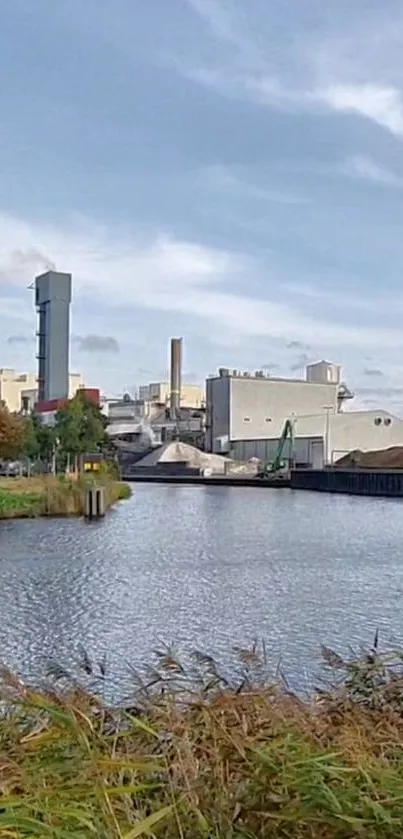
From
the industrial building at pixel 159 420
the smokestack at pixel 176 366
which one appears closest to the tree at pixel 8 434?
the industrial building at pixel 159 420

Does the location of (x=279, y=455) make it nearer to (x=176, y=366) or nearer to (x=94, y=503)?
(x=176, y=366)

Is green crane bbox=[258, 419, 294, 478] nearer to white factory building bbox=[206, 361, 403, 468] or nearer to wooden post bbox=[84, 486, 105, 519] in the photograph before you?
white factory building bbox=[206, 361, 403, 468]

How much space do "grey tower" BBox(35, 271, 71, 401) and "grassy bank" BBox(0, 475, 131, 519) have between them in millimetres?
39060

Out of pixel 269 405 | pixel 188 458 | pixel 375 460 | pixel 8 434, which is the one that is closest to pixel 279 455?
pixel 375 460

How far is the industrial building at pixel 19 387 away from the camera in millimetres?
92000

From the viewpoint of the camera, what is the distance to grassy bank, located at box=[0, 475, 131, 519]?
105 feet

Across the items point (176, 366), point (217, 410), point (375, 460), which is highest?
point (176, 366)

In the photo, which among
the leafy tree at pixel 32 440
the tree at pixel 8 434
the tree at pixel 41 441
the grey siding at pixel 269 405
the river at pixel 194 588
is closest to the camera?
the river at pixel 194 588

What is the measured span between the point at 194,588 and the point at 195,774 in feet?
44.0

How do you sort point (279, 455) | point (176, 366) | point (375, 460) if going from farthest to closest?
point (176, 366), point (279, 455), point (375, 460)

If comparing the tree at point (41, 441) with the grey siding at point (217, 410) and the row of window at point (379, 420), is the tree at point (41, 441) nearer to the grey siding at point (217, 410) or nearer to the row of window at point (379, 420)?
the grey siding at point (217, 410)

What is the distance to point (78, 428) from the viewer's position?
5528 cm

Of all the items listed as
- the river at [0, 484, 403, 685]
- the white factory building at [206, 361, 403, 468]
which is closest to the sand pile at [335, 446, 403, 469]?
the white factory building at [206, 361, 403, 468]

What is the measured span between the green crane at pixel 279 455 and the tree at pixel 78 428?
15.5 metres
